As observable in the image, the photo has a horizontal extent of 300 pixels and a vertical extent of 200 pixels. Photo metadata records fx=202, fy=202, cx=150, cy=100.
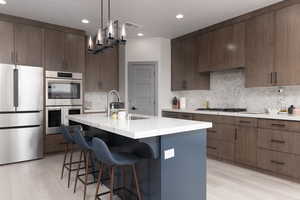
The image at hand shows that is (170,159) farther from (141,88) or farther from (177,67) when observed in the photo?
(177,67)

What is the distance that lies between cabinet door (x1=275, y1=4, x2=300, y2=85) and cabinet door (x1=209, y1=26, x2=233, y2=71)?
0.90 metres

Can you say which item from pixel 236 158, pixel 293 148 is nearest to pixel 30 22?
pixel 236 158

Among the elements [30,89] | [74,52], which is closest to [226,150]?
[74,52]

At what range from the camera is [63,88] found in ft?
14.2

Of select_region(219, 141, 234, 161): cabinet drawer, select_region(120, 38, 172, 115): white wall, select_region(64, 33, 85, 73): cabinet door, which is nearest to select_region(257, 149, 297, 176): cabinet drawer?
select_region(219, 141, 234, 161): cabinet drawer

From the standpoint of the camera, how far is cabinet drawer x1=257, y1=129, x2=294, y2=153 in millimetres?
2902

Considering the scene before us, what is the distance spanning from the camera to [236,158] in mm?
Answer: 3586

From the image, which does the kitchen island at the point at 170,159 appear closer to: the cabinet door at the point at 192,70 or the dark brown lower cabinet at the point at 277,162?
the dark brown lower cabinet at the point at 277,162

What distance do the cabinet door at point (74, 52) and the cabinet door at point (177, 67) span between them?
2.26 m

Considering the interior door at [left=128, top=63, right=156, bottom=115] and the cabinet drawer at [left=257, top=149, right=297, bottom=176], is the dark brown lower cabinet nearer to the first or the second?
the cabinet drawer at [left=257, top=149, right=297, bottom=176]

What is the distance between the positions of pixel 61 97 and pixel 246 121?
3.65 m

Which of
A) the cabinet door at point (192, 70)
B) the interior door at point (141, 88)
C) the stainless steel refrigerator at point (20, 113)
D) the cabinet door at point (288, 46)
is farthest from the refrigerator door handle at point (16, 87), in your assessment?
the cabinet door at point (288, 46)

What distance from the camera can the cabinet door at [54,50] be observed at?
4.21 meters

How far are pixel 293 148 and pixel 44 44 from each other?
4785 mm
